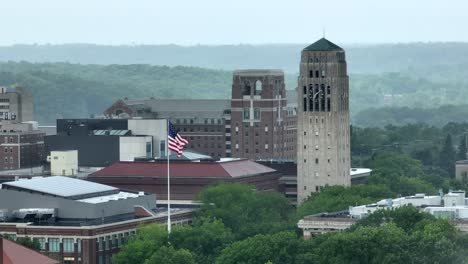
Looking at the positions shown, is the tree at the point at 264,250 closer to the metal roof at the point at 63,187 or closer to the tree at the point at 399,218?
the tree at the point at 399,218

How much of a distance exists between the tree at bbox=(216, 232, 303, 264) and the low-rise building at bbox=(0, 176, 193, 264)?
13124 millimetres

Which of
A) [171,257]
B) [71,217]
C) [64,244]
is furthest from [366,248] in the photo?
[71,217]

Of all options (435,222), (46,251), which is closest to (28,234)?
(46,251)

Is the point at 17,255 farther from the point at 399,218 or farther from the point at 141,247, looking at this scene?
the point at 399,218

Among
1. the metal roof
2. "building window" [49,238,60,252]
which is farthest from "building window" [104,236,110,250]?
the metal roof

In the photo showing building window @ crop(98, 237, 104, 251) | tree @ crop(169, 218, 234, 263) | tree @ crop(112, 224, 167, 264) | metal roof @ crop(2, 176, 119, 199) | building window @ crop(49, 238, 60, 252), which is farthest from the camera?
metal roof @ crop(2, 176, 119, 199)

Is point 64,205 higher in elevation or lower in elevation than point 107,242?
higher

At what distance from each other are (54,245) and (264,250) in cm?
1913

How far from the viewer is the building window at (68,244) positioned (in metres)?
182

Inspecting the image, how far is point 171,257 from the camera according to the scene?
6752 inches

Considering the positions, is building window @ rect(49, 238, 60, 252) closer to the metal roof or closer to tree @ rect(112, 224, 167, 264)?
tree @ rect(112, 224, 167, 264)

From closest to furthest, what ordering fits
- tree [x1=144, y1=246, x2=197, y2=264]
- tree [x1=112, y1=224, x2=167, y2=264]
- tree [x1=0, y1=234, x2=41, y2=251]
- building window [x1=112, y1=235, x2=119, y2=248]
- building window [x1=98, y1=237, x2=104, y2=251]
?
1. tree [x1=0, y1=234, x2=41, y2=251]
2. tree [x1=144, y1=246, x2=197, y2=264]
3. tree [x1=112, y1=224, x2=167, y2=264]
4. building window [x1=98, y1=237, x2=104, y2=251]
5. building window [x1=112, y1=235, x2=119, y2=248]

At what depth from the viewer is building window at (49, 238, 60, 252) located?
182375 millimetres

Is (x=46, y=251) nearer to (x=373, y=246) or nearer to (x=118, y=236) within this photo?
(x=118, y=236)
